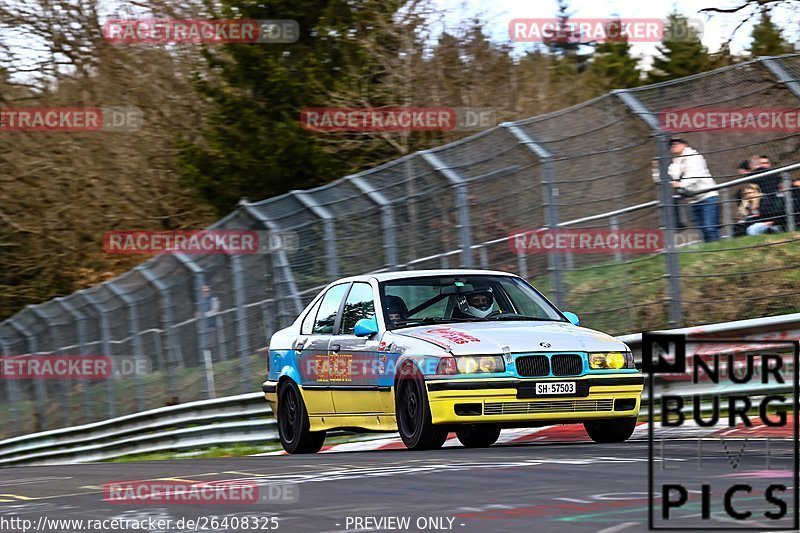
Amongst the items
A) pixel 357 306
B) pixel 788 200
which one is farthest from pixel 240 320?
pixel 788 200

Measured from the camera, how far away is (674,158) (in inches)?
485

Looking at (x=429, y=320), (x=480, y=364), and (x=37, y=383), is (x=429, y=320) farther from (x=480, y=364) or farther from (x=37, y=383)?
(x=37, y=383)

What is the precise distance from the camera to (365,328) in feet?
35.9

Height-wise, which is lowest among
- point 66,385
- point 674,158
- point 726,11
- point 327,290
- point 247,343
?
point 66,385

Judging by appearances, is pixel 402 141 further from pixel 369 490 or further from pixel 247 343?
pixel 369 490

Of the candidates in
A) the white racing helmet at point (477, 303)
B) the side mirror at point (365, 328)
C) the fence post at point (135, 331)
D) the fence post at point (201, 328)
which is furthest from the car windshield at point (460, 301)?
the fence post at point (135, 331)

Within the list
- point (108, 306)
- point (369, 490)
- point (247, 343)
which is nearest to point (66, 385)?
point (108, 306)

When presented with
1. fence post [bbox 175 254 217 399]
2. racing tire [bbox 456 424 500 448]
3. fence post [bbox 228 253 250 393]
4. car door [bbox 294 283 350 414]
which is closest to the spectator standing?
racing tire [bbox 456 424 500 448]

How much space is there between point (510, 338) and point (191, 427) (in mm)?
7749

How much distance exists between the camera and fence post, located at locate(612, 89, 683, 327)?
39.7ft

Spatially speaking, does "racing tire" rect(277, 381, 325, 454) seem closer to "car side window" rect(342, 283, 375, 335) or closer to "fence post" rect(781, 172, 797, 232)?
"car side window" rect(342, 283, 375, 335)

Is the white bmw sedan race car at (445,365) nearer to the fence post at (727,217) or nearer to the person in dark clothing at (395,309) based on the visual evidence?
the person in dark clothing at (395,309)

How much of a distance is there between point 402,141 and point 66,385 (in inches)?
312

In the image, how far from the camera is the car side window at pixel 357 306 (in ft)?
37.4
